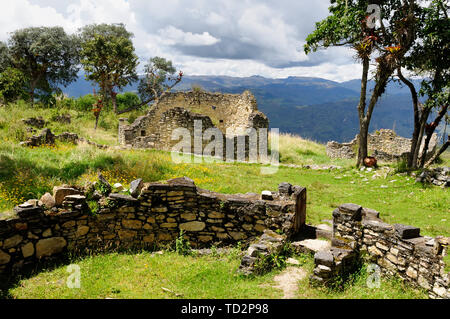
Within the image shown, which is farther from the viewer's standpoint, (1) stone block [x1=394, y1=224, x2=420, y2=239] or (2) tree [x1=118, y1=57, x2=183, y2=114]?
(2) tree [x1=118, y1=57, x2=183, y2=114]

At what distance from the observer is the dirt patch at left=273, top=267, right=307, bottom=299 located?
5574 mm

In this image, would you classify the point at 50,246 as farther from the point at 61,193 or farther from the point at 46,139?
the point at 46,139

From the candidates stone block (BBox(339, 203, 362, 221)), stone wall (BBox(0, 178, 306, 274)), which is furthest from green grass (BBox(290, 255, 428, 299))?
stone wall (BBox(0, 178, 306, 274))

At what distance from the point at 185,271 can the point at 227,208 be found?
79.3 inches

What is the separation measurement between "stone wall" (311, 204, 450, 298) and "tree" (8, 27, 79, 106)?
36128mm

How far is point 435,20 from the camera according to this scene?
14.8 meters

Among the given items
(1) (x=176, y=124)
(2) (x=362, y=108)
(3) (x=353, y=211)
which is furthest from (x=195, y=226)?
(1) (x=176, y=124)

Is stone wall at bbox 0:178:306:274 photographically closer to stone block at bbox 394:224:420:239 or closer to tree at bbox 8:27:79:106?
stone block at bbox 394:224:420:239

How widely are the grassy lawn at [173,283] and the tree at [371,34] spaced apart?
1375 centimetres

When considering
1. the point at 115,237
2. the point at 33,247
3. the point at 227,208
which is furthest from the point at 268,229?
the point at 33,247

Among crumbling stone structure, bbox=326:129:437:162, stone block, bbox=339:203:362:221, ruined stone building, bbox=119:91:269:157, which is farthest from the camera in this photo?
crumbling stone structure, bbox=326:129:437:162

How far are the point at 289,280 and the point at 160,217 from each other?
11.8 feet

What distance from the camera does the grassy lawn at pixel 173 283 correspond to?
18.2 feet
